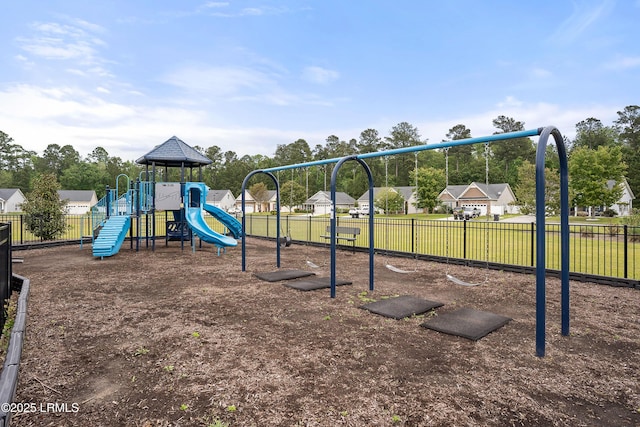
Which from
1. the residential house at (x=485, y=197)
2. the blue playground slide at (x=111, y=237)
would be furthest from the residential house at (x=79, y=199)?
the residential house at (x=485, y=197)

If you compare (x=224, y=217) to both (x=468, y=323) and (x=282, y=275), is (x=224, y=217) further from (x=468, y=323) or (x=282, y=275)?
(x=468, y=323)

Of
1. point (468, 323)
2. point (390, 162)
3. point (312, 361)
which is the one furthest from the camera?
point (390, 162)

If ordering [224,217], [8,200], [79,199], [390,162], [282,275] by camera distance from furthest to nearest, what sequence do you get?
1. [79,199]
2. [390,162]
3. [8,200]
4. [224,217]
5. [282,275]

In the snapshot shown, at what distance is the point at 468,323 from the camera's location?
502cm

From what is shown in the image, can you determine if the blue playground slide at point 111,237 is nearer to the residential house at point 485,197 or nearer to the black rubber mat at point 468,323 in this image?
the black rubber mat at point 468,323

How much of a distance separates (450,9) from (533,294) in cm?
1137

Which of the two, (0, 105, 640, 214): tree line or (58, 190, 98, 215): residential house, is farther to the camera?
(58, 190, 98, 215): residential house

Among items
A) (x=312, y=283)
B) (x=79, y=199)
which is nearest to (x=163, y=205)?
(x=312, y=283)

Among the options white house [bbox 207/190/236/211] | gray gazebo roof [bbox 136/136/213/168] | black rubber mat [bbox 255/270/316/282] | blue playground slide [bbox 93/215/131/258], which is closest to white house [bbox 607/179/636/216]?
black rubber mat [bbox 255/270/316/282]

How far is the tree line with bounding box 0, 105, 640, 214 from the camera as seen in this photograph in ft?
113

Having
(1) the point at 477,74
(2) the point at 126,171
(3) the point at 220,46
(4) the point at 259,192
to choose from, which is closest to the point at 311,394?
(3) the point at 220,46

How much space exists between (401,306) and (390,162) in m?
59.2

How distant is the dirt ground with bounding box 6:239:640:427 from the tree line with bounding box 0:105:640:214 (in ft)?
91.7

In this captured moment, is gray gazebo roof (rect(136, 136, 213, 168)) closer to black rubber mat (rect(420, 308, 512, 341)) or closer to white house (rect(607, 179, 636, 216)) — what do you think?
black rubber mat (rect(420, 308, 512, 341))
